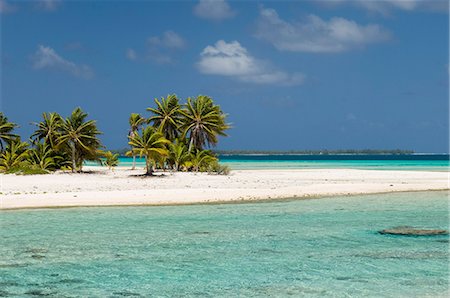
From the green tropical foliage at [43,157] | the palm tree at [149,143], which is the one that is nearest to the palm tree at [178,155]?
the palm tree at [149,143]

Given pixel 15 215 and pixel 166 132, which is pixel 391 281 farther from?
pixel 166 132

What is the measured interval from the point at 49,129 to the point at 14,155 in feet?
13.7

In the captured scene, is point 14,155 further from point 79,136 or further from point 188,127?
point 188,127

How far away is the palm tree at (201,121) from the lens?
6106 centimetres

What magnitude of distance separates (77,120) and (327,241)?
39638 millimetres

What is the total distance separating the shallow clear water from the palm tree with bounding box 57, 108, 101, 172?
2853 cm

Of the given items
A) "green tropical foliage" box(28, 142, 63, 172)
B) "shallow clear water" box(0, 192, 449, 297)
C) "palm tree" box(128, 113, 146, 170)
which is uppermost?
"palm tree" box(128, 113, 146, 170)

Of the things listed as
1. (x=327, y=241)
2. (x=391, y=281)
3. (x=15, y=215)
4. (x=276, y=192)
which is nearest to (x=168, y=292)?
(x=391, y=281)

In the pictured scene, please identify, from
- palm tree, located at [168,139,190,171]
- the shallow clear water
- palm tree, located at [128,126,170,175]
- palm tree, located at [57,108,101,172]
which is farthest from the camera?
palm tree, located at [168,139,190,171]

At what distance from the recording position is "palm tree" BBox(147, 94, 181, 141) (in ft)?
200

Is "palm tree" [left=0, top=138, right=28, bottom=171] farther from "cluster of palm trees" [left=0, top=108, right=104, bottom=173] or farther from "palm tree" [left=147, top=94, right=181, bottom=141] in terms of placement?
"palm tree" [left=147, top=94, right=181, bottom=141]

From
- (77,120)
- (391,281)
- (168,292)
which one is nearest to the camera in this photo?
(168,292)

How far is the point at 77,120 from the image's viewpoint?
53.2 m

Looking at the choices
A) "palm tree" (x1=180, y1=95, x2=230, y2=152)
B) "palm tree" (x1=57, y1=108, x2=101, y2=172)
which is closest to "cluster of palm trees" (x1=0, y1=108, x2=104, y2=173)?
"palm tree" (x1=57, y1=108, x2=101, y2=172)
